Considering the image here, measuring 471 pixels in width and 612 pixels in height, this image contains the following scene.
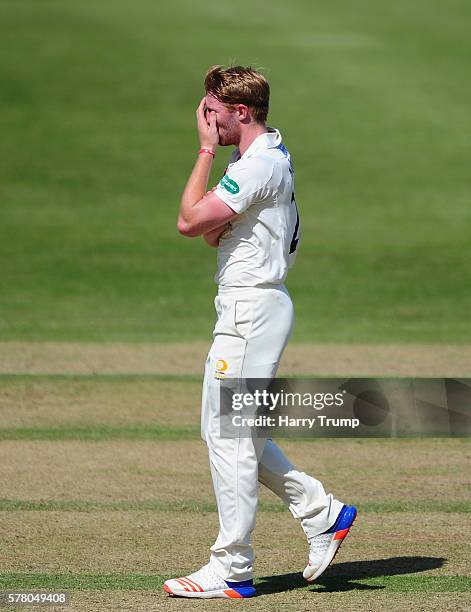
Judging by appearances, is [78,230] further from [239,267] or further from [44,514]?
[239,267]

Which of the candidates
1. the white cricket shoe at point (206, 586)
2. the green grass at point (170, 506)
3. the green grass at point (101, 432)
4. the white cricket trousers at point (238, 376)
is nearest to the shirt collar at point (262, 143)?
the white cricket trousers at point (238, 376)

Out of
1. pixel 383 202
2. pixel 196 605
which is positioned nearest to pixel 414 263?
pixel 383 202

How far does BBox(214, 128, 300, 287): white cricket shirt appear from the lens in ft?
17.6

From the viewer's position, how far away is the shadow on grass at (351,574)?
5.65 m

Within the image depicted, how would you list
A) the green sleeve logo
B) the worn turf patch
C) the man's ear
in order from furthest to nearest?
the worn turf patch < the man's ear < the green sleeve logo

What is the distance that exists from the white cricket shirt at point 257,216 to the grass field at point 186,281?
1.53 m

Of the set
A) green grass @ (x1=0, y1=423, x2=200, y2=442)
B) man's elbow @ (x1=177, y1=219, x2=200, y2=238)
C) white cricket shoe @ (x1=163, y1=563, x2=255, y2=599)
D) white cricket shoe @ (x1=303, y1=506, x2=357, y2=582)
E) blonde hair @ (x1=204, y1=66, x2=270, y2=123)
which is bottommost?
white cricket shoe @ (x1=163, y1=563, x2=255, y2=599)

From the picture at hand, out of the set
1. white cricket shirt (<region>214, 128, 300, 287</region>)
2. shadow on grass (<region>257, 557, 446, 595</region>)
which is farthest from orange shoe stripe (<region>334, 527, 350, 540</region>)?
white cricket shirt (<region>214, 128, 300, 287</region>)

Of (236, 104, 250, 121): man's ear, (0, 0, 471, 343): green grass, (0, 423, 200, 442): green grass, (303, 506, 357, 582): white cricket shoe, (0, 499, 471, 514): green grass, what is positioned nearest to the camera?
(236, 104, 250, 121): man's ear

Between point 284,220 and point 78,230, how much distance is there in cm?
1340

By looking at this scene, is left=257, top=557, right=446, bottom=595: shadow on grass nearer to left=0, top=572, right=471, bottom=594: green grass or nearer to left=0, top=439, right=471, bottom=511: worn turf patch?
left=0, top=572, right=471, bottom=594: green grass

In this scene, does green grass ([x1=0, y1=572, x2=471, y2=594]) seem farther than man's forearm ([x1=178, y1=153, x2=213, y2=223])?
Yes

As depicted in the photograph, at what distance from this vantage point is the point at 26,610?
201 inches

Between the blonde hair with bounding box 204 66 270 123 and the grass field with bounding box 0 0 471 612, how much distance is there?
7.62 ft
